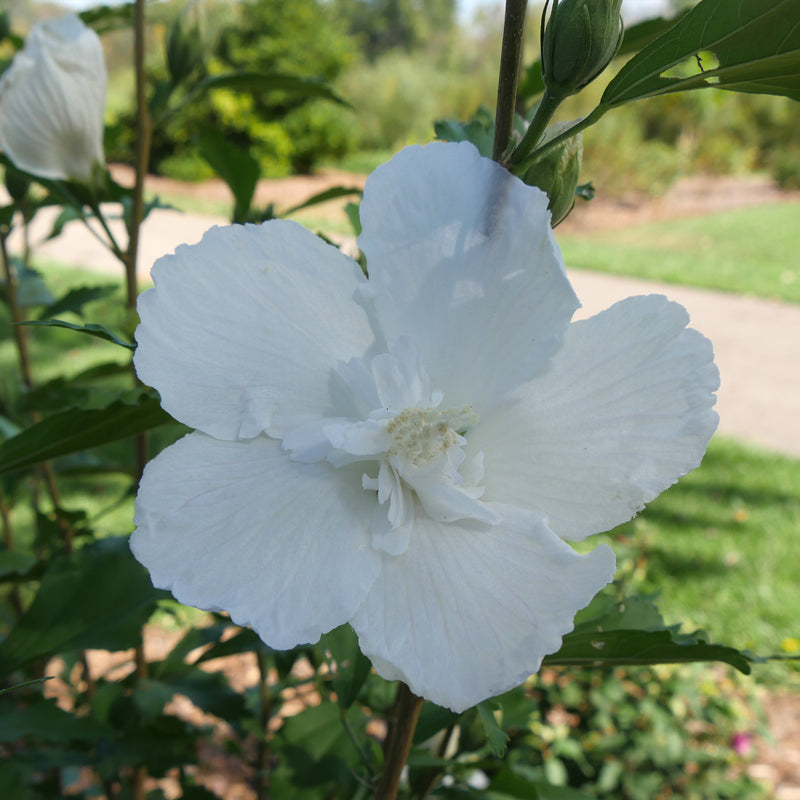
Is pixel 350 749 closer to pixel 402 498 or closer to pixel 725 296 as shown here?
pixel 402 498

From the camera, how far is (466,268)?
1.91ft

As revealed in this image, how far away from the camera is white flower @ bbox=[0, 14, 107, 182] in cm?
101

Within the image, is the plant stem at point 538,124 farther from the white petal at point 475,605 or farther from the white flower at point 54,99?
the white flower at point 54,99

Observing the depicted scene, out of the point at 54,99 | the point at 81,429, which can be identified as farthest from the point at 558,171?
the point at 54,99

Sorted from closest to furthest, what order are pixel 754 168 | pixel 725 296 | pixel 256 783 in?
pixel 256 783 → pixel 725 296 → pixel 754 168

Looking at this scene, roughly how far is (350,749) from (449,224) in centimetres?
84

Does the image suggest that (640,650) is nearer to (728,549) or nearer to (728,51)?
(728,51)

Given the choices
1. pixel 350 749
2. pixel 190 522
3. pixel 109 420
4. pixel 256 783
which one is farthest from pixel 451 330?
pixel 256 783

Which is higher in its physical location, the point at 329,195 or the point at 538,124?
the point at 538,124

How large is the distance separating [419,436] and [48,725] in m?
0.70

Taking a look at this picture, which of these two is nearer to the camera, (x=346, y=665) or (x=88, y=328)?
(x=88, y=328)

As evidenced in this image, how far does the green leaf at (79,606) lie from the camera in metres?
1.01

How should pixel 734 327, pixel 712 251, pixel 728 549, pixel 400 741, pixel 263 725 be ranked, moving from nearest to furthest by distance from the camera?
1. pixel 400 741
2. pixel 263 725
3. pixel 728 549
4. pixel 734 327
5. pixel 712 251

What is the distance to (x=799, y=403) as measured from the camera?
500cm
